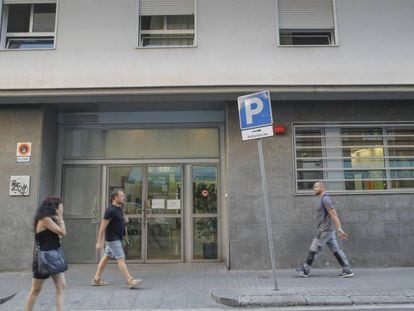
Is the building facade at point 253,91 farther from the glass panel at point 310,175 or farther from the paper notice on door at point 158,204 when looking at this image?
the paper notice on door at point 158,204

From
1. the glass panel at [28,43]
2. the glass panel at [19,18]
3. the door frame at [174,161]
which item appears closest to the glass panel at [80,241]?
the door frame at [174,161]

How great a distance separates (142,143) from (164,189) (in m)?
1.24

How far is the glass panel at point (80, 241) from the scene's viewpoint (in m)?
10.2

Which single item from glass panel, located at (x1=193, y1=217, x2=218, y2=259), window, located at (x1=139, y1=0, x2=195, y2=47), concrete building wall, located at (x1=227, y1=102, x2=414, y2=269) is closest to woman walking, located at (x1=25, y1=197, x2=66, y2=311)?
concrete building wall, located at (x1=227, y1=102, x2=414, y2=269)

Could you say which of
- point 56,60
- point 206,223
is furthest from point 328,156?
point 56,60

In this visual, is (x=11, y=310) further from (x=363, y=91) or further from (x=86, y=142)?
(x=363, y=91)

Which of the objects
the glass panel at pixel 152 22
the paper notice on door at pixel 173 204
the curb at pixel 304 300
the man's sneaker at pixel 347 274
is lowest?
the curb at pixel 304 300

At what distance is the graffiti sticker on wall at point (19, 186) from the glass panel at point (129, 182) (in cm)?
186

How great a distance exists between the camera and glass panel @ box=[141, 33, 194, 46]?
378 inches

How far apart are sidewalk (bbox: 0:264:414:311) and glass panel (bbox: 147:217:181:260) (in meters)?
1.04

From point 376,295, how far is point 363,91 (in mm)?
4203

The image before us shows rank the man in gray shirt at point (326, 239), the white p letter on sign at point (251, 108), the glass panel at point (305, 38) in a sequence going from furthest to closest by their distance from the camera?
the glass panel at point (305, 38) < the man in gray shirt at point (326, 239) < the white p letter on sign at point (251, 108)

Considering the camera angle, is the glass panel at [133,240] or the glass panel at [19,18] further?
the glass panel at [133,240]

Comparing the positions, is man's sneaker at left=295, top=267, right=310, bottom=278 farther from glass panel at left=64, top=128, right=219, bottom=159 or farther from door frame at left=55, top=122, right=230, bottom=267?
glass panel at left=64, top=128, right=219, bottom=159
